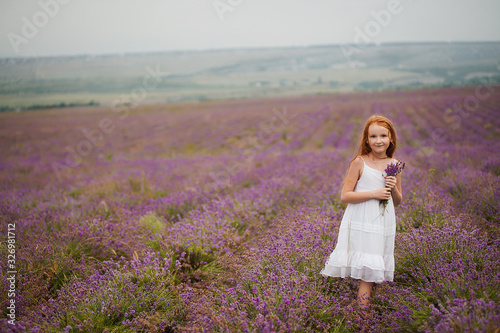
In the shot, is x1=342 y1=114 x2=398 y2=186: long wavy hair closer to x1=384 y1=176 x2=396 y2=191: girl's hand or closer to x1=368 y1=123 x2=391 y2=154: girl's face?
x1=368 y1=123 x2=391 y2=154: girl's face

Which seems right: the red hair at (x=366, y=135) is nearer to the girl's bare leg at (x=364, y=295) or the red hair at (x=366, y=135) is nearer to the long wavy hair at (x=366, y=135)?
the long wavy hair at (x=366, y=135)

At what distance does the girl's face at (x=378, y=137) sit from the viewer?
236 centimetres

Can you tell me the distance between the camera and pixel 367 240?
228cm

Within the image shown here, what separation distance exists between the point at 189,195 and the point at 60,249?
2.20 m

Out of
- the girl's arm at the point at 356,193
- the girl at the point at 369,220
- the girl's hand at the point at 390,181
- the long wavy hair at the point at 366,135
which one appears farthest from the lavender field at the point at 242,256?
the long wavy hair at the point at 366,135

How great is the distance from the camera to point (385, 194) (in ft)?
7.32

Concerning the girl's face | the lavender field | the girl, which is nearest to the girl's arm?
the girl

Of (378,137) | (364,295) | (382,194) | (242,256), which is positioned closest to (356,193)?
(382,194)

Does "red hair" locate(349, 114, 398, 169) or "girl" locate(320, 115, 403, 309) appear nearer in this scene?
"girl" locate(320, 115, 403, 309)

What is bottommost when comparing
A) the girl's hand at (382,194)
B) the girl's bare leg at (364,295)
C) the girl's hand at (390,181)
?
the girl's bare leg at (364,295)

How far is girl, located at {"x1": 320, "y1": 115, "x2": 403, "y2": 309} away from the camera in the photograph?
2248 mm

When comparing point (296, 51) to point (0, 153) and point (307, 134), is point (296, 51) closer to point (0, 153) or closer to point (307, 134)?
point (307, 134)

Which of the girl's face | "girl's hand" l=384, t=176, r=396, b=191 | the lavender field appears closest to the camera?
the lavender field

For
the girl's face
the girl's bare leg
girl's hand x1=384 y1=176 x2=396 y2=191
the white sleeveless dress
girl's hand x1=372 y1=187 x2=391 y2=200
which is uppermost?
the girl's face
